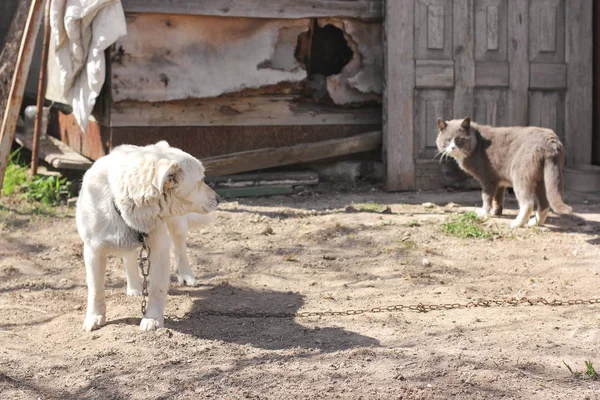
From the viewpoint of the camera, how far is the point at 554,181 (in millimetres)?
6957

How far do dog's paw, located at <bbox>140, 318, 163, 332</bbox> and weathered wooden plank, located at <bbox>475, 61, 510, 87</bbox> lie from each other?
5538 mm

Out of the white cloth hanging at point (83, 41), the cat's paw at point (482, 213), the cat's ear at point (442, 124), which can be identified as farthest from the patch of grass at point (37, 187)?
the cat's paw at point (482, 213)

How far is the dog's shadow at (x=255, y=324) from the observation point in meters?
4.38

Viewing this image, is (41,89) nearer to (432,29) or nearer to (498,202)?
(432,29)

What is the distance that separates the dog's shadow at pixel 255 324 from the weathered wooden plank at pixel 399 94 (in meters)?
3.75

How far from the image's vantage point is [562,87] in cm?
909

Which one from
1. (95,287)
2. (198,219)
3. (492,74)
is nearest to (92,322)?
(95,287)

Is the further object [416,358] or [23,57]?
→ [23,57]

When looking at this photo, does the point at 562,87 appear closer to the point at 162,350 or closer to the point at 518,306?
the point at 518,306

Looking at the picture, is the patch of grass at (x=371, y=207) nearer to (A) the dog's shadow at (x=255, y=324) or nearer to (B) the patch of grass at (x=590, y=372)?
(A) the dog's shadow at (x=255, y=324)

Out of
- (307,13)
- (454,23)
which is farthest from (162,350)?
(454,23)

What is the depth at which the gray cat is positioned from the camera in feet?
23.2

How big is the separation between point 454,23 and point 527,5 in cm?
88

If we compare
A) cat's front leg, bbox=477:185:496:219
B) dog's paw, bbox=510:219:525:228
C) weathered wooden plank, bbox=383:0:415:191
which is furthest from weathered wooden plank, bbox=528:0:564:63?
dog's paw, bbox=510:219:525:228
